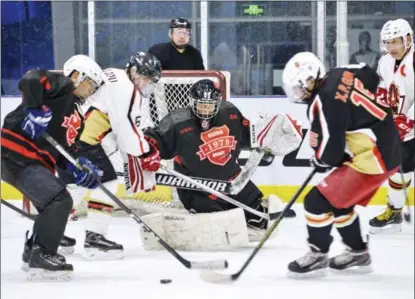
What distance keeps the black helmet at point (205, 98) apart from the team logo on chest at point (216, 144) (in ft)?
0.43

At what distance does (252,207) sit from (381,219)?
64 centimetres

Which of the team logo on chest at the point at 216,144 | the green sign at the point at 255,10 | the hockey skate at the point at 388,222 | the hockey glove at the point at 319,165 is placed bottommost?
the hockey skate at the point at 388,222

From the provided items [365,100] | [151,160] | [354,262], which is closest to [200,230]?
[151,160]

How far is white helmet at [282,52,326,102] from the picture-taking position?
316cm

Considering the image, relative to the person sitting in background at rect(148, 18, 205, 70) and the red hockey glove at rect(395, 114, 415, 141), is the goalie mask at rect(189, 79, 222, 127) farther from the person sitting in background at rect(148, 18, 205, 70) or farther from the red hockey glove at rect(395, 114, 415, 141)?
the person sitting in background at rect(148, 18, 205, 70)

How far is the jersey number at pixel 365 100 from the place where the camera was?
315 centimetres

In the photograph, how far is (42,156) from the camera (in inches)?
133

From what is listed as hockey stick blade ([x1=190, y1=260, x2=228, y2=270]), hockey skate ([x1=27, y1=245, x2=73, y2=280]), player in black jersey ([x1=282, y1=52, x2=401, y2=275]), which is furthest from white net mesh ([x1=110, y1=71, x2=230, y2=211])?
player in black jersey ([x1=282, y1=52, x2=401, y2=275])

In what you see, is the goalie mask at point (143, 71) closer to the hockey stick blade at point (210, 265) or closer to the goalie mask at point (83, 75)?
the goalie mask at point (83, 75)

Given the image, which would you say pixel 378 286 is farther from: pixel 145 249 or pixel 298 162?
pixel 298 162

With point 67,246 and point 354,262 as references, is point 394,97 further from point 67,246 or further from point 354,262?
point 67,246

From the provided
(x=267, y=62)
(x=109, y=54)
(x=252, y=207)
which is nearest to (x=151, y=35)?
(x=109, y=54)

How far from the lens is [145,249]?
402 centimetres

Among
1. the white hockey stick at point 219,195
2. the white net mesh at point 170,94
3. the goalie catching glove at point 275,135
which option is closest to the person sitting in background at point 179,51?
the white net mesh at point 170,94
